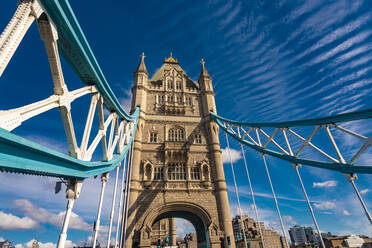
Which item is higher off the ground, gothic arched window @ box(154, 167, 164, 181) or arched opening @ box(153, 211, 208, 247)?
gothic arched window @ box(154, 167, 164, 181)

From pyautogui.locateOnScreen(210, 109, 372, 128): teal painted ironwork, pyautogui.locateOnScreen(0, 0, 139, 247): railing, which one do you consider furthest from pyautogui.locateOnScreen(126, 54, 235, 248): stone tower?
pyautogui.locateOnScreen(210, 109, 372, 128): teal painted ironwork

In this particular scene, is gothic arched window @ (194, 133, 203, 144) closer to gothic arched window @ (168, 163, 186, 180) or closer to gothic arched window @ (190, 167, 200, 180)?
gothic arched window @ (190, 167, 200, 180)

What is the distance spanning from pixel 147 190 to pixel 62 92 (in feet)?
52.7

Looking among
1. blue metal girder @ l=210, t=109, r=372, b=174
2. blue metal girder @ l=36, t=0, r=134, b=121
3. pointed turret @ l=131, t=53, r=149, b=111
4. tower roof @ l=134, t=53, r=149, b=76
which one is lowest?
blue metal girder @ l=210, t=109, r=372, b=174

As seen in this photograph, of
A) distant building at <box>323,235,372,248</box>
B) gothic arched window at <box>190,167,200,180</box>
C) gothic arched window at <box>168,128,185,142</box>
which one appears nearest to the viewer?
gothic arched window at <box>190,167,200,180</box>

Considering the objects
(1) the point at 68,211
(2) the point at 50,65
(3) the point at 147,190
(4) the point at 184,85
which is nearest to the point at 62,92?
(2) the point at 50,65

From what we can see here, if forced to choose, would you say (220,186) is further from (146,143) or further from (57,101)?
(57,101)

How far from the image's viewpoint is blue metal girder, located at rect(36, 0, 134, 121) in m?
5.49

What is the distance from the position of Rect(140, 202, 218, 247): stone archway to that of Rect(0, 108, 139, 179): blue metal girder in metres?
13.0

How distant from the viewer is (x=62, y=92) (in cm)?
560

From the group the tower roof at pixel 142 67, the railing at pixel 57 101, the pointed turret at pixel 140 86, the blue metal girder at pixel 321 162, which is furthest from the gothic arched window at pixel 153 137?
the railing at pixel 57 101

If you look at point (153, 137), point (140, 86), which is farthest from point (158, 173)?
point (140, 86)

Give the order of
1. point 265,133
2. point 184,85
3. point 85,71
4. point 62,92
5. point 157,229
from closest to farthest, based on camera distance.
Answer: point 62,92
point 85,71
point 265,133
point 184,85
point 157,229

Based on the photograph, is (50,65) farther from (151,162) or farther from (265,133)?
(151,162)
